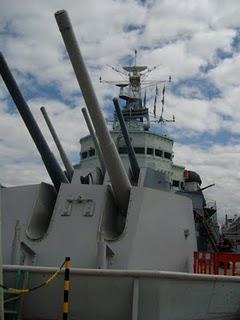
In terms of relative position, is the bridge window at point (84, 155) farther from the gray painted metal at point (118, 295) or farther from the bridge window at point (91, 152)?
the gray painted metal at point (118, 295)

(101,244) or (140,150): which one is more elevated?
(140,150)

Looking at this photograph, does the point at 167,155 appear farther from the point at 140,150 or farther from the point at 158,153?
the point at 140,150

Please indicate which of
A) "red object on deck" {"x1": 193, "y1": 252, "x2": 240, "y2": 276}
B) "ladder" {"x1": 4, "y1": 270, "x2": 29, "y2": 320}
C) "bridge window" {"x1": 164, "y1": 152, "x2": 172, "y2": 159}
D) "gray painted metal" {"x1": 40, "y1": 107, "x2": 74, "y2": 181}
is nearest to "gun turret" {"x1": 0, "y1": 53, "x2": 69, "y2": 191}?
"red object on deck" {"x1": 193, "y1": 252, "x2": 240, "y2": 276}

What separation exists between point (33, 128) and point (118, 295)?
3256mm

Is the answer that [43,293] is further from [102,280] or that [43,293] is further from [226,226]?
[226,226]

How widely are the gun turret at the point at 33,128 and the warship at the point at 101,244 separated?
0.05 ft

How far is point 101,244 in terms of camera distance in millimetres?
6531

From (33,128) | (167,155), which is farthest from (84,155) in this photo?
(33,128)

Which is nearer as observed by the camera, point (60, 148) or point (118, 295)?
point (118, 295)

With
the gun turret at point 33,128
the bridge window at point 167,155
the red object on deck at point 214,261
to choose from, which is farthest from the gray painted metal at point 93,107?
the bridge window at point 167,155

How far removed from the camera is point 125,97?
78.6 feet

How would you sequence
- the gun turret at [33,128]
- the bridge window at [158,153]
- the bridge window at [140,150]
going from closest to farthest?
the gun turret at [33,128]
the bridge window at [140,150]
the bridge window at [158,153]

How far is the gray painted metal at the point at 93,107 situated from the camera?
618cm

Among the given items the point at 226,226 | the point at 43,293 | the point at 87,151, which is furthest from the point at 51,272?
the point at 226,226
